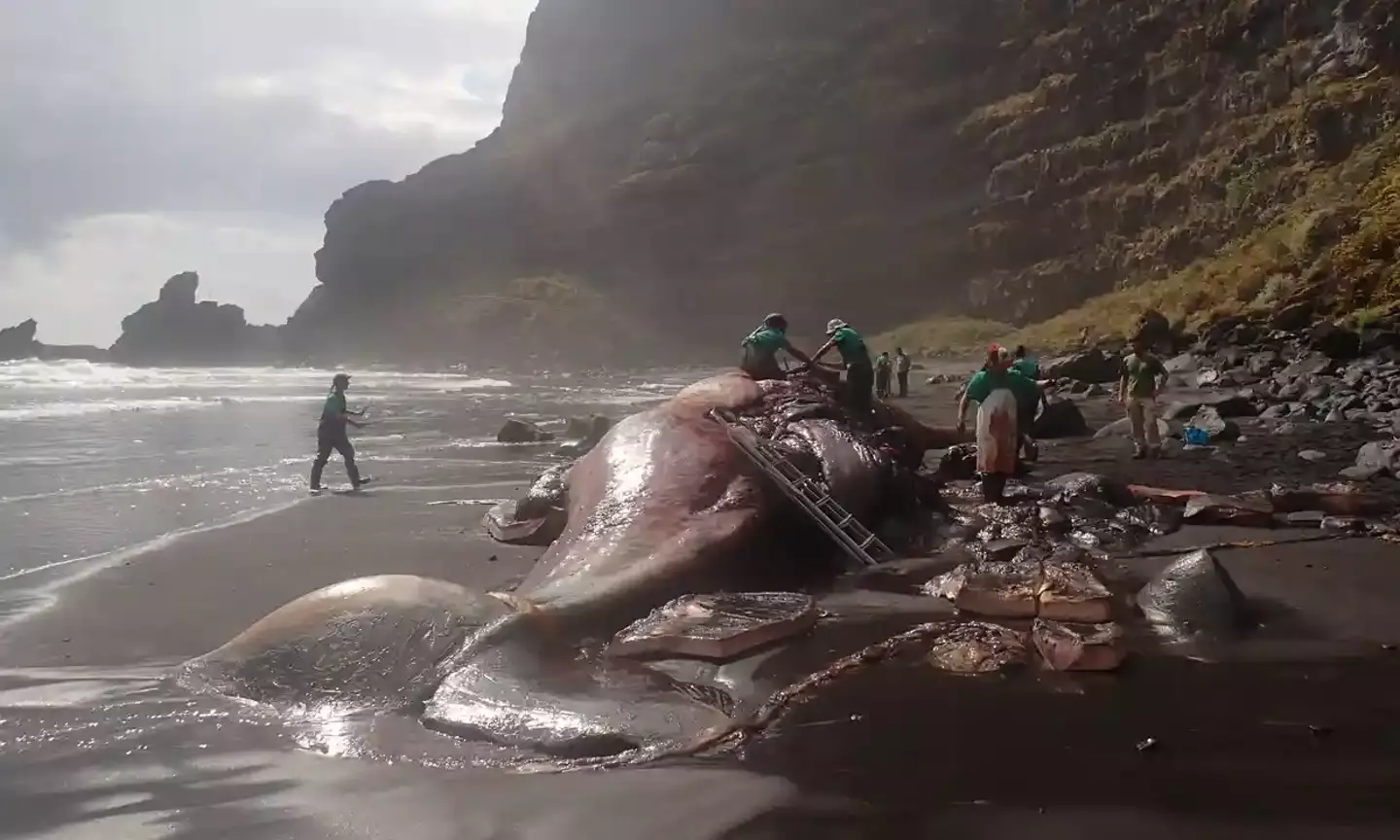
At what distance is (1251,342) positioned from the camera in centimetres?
2289

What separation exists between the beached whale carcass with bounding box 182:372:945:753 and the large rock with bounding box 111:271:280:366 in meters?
109

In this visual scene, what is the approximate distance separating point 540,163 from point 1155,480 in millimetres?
103913

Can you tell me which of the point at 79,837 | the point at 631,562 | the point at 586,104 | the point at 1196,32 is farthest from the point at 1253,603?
the point at 586,104

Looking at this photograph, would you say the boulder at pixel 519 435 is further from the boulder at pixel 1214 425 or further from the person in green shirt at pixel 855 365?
the boulder at pixel 1214 425

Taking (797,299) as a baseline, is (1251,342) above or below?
below

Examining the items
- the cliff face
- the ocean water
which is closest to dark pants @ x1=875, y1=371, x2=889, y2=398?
the ocean water

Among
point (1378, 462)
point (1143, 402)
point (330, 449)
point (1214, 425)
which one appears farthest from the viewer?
point (1214, 425)

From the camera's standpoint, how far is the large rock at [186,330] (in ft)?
351

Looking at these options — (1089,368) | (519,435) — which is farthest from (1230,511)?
(1089,368)

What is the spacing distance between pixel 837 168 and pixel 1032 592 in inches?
3340

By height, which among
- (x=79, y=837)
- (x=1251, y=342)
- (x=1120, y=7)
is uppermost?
(x=1120, y=7)

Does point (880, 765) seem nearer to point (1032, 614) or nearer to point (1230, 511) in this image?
point (1032, 614)

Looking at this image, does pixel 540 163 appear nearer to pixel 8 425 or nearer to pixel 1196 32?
pixel 1196 32

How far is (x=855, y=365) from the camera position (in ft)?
29.5
